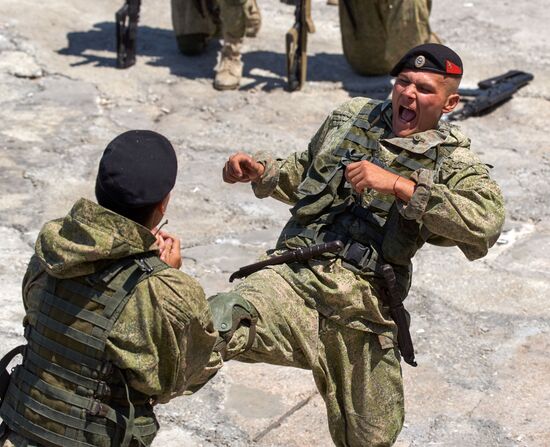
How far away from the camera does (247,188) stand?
24.6 feet

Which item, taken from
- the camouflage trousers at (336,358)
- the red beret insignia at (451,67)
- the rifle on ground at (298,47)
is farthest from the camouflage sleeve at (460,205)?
the rifle on ground at (298,47)

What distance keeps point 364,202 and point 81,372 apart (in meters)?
1.31

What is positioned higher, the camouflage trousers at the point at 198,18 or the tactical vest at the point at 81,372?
the tactical vest at the point at 81,372

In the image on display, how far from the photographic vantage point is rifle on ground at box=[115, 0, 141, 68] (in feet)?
31.2

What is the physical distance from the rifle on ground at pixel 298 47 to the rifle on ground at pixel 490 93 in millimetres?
1263

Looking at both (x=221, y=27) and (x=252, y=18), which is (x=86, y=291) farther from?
(x=221, y=27)

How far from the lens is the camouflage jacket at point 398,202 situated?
3717 mm

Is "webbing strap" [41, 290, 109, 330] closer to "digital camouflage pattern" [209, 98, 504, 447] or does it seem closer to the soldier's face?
"digital camouflage pattern" [209, 98, 504, 447]

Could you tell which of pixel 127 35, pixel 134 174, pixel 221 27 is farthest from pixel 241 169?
pixel 221 27

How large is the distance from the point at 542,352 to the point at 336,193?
82.1 inches

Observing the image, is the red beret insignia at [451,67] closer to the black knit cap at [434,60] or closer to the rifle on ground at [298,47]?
the black knit cap at [434,60]

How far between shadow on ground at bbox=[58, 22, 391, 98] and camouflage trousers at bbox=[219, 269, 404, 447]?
5.46 metres

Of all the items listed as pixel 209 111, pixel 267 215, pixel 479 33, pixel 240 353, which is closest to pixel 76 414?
pixel 240 353

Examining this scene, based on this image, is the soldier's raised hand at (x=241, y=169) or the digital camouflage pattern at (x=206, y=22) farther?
the digital camouflage pattern at (x=206, y=22)
